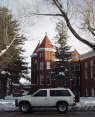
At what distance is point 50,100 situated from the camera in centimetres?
1725

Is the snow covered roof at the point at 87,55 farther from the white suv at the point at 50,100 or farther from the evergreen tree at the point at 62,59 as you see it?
the white suv at the point at 50,100

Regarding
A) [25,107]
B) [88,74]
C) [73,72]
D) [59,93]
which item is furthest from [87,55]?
[25,107]

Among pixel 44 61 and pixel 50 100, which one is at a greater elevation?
pixel 44 61

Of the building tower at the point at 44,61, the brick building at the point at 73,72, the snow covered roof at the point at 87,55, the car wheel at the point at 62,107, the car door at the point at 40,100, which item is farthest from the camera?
the building tower at the point at 44,61

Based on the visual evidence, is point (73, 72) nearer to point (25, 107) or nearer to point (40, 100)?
point (40, 100)

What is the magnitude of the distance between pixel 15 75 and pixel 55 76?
993 centimetres

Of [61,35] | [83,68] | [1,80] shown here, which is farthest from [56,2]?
[83,68]

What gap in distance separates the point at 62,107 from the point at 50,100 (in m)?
1.06

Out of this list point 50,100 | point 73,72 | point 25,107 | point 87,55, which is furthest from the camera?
point 73,72

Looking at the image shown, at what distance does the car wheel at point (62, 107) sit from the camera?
1705 centimetres

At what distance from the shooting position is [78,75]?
166 feet

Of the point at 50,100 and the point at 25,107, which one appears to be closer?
the point at 50,100

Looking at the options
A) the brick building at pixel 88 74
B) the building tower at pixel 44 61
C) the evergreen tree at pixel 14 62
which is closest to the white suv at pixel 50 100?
the evergreen tree at pixel 14 62

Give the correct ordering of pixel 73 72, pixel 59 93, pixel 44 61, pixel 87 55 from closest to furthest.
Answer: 1. pixel 59 93
2. pixel 87 55
3. pixel 73 72
4. pixel 44 61
